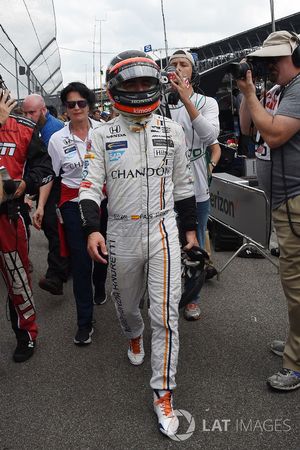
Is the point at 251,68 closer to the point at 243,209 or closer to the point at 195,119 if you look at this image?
the point at 195,119

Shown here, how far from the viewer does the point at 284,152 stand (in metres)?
2.43

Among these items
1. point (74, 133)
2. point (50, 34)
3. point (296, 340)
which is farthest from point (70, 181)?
point (50, 34)

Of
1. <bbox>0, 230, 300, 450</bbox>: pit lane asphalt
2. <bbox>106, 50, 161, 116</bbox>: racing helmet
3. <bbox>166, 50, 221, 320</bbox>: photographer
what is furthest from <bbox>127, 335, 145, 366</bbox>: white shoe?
<bbox>106, 50, 161, 116</bbox>: racing helmet

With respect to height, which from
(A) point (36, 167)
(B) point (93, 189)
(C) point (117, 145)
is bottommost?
(B) point (93, 189)

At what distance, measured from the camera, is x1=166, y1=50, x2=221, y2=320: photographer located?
9.97ft

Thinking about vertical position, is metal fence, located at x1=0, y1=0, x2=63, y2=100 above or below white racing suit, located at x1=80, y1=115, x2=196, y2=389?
above

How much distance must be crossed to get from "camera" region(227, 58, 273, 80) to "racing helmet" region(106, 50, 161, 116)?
1.36ft

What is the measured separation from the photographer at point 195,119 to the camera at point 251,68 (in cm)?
64

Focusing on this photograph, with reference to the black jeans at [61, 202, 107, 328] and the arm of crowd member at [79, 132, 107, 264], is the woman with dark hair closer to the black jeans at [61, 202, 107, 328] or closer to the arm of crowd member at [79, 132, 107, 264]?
the black jeans at [61, 202, 107, 328]

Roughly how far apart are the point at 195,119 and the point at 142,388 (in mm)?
1847

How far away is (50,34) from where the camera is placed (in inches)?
558

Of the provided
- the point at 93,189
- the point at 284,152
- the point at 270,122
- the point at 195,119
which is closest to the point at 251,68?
the point at 270,122

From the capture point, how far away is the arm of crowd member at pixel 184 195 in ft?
8.25

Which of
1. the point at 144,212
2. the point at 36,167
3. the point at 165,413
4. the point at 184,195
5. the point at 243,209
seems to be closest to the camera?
the point at 165,413
